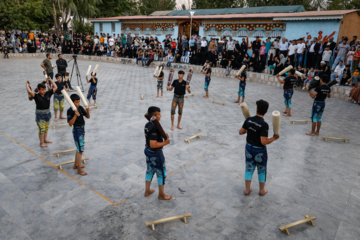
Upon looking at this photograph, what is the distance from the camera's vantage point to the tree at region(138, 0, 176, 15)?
46625 mm

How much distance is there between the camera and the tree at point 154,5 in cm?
4662

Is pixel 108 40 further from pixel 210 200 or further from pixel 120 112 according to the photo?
pixel 210 200

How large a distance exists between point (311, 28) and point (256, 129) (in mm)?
16349

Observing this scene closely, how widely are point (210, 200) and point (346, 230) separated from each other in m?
2.32

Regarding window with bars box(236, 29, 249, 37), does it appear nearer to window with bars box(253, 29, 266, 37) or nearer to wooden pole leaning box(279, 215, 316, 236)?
window with bars box(253, 29, 266, 37)

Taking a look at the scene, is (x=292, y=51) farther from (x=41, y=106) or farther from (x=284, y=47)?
(x=41, y=106)

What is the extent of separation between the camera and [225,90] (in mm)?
15367

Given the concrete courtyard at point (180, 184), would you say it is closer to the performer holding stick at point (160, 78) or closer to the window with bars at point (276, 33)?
the performer holding stick at point (160, 78)

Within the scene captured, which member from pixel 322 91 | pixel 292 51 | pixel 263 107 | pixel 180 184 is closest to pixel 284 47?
pixel 292 51

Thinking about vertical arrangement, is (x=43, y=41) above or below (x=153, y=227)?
above

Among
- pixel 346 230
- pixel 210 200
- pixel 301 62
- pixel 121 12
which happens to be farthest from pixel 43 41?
pixel 346 230

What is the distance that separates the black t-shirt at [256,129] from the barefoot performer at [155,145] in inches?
59.7

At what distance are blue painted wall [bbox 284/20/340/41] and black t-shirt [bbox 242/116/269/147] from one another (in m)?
15.7

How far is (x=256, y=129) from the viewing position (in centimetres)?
470
